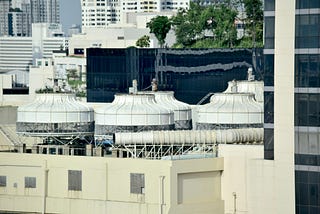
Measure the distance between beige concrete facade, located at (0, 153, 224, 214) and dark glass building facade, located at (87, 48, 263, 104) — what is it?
2756 cm

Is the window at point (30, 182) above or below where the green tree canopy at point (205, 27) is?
below

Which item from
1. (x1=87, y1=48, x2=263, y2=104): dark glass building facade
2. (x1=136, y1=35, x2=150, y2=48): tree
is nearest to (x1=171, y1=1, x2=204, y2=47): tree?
(x1=136, y1=35, x2=150, y2=48): tree

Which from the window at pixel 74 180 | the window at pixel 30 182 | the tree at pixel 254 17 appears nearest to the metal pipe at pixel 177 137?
the window at pixel 74 180

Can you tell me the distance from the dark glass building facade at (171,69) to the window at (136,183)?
29258mm

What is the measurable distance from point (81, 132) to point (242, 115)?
17.9 ft

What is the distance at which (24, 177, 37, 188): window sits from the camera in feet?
168

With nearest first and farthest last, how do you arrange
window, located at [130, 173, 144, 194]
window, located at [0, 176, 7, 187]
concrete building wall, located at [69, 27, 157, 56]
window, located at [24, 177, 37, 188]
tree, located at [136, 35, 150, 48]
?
window, located at [130, 173, 144, 194], window, located at [24, 177, 37, 188], window, located at [0, 176, 7, 187], tree, located at [136, 35, 150, 48], concrete building wall, located at [69, 27, 157, 56]

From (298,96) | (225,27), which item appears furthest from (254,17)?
(298,96)

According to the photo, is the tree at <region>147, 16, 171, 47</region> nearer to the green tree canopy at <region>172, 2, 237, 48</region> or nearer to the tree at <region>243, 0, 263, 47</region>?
the green tree canopy at <region>172, 2, 237, 48</region>

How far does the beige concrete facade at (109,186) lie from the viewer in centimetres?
4797

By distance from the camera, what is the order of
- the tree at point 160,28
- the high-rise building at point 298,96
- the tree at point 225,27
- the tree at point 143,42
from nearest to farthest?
the high-rise building at point 298,96 < the tree at point 225,27 < the tree at point 143,42 < the tree at point 160,28

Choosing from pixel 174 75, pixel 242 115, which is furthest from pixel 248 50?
pixel 242 115

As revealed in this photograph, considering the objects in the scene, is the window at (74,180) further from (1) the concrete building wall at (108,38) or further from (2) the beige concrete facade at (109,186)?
(1) the concrete building wall at (108,38)

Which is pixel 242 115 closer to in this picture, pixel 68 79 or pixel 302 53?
pixel 302 53
